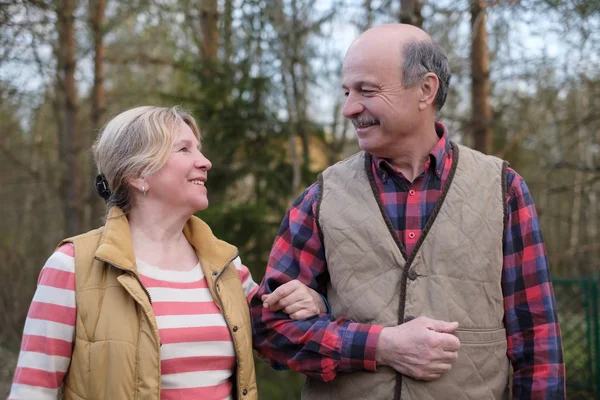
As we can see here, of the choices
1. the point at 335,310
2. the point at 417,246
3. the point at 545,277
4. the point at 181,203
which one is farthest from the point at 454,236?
the point at 181,203

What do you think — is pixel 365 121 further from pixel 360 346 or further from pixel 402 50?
pixel 360 346

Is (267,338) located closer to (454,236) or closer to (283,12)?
(454,236)

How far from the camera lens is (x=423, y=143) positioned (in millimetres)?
2412

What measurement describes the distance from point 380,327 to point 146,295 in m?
0.79

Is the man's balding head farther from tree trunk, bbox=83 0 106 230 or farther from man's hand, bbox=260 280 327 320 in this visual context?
tree trunk, bbox=83 0 106 230

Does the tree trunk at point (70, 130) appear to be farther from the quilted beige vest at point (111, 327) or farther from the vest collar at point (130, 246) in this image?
the quilted beige vest at point (111, 327)

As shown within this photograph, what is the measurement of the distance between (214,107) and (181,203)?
13.0 ft

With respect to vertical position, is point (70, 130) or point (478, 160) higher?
point (70, 130)

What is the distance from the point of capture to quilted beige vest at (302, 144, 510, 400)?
2.20 meters

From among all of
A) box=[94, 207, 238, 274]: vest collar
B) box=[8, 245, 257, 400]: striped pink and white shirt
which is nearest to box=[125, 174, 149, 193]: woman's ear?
box=[94, 207, 238, 274]: vest collar

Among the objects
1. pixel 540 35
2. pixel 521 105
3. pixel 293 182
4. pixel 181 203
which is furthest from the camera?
pixel 521 105

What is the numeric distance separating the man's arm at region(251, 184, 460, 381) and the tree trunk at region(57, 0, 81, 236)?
225 inches

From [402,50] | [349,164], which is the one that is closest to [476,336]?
[349,164]

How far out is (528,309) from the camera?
226 cm
